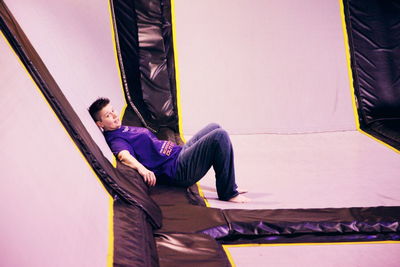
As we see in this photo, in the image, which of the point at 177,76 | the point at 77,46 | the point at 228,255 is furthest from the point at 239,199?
the point at 177,76

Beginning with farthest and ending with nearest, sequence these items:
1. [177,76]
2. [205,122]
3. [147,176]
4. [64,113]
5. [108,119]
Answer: [177,76]
[205,122]
[108,119]
[147,176]
[64,113]

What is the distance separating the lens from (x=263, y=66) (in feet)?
9.27

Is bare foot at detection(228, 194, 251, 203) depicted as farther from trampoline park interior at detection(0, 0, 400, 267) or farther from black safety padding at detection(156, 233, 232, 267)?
black safety padding at detection(156, 233, 232, 267)

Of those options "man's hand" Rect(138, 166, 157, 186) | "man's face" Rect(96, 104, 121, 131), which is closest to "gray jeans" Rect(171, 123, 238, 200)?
"man's hand" Rect(138, 166, 157, 186)

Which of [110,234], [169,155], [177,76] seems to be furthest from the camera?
[177,76]

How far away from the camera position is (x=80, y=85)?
1.75 meters

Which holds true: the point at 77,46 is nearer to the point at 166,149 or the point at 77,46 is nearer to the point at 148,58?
the point at 166,149

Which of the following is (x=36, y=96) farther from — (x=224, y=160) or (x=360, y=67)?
(x=360, y=67)

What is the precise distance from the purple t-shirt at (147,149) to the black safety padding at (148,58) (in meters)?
0.82

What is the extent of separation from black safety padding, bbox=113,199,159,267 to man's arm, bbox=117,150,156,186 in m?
0.38

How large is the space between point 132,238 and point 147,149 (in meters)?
0.77

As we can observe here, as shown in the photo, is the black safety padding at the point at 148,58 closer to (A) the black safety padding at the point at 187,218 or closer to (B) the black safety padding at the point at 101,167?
(A) the black safety padding at the point at 187,218

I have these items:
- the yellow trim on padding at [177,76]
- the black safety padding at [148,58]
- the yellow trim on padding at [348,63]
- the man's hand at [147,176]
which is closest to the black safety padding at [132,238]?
the man's hand at [147,176]

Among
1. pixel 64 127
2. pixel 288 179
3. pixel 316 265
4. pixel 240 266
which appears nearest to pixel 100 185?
pixel 64 127
